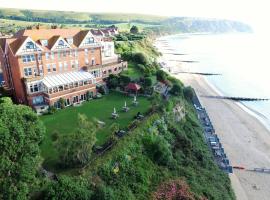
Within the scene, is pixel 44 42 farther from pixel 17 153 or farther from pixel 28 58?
pixel 17 153

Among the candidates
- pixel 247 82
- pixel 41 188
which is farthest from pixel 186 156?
pixel 247 82

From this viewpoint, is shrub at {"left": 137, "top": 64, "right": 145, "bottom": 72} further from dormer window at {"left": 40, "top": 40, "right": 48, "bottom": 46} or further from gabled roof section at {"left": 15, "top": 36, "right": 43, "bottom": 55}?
gabled roof section at {"left": 15, "top": 36, "right": 43, "bottom": 55}

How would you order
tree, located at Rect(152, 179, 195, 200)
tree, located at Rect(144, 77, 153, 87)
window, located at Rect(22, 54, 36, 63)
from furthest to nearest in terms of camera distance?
1. tree, located at Rect(144, 77, 153, 87)
2. window, located at Rect(22, 54, 36, 63)
3. tree, located at Rect(152, 179, 195, 200)

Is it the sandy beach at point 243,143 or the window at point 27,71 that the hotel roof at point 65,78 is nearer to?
the window at point 27,71

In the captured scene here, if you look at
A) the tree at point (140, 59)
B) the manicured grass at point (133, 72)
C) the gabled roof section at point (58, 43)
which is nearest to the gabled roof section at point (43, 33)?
the gabled roof section at point (58, 43)

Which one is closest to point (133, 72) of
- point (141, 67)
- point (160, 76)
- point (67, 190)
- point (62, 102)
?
point (141, 67)


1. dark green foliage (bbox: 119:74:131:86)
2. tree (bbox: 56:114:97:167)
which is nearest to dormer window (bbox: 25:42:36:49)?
dark green foliage (bbox: 119:74:131:86)

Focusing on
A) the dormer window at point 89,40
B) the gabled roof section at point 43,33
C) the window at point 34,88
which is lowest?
the window at point 34,88
